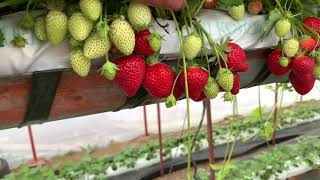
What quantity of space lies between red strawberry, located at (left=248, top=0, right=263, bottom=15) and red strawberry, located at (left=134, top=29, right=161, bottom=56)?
341 mm

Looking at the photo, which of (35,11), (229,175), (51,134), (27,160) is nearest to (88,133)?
(51,134)

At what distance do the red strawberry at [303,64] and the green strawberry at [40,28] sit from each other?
58 centimetres

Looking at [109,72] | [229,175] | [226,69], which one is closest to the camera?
[109,72]

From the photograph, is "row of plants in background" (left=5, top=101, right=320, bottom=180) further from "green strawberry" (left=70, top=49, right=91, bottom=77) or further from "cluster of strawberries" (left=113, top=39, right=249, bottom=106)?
"green strawberry" (left=70, top=49, right=91, bottom=77)

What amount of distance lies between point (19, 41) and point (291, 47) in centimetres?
60

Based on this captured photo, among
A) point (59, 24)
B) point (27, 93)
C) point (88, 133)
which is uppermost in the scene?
point (59, 24)

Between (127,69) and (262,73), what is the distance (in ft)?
1.70

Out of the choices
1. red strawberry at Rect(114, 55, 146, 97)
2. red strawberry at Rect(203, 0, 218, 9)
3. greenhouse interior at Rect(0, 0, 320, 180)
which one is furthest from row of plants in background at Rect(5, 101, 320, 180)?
red strawberry at Rect(114, 55, 146, 97)

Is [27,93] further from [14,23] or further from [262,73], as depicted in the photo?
[262,73]

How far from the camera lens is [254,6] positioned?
971mm

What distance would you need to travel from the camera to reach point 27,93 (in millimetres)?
777

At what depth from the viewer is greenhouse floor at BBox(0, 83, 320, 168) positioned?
13.8 feet

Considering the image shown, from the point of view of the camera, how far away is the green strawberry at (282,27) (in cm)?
94

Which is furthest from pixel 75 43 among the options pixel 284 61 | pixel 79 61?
pixel 284 61
